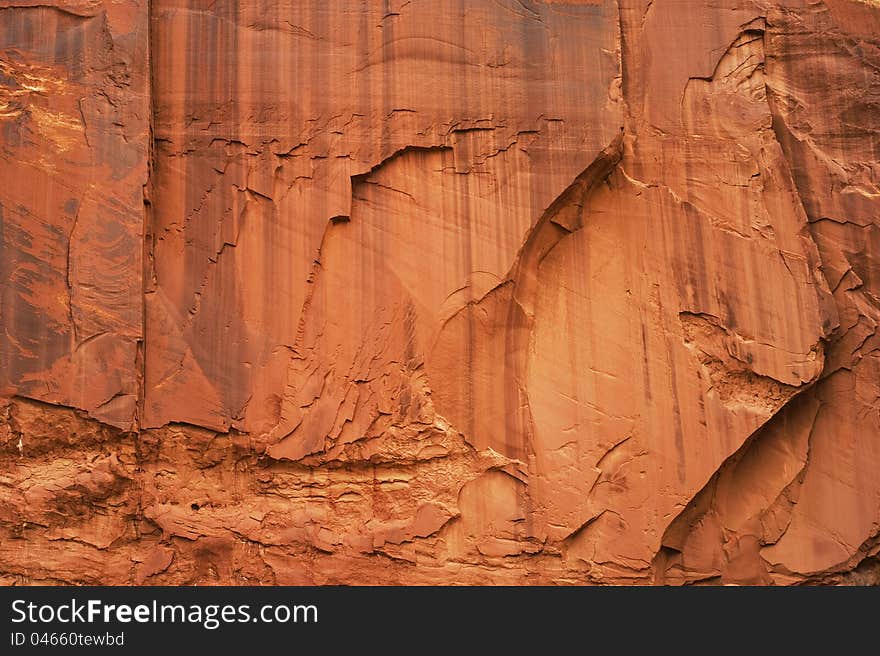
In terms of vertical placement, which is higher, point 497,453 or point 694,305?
point 694,305

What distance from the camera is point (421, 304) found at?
876 cm

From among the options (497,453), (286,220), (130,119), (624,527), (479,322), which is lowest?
(624,527)

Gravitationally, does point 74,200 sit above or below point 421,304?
above

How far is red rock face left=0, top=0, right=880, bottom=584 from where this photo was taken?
8.54 metres

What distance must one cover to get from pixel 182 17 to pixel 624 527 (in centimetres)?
607

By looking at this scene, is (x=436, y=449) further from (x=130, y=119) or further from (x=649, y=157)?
(x=130, y=119)

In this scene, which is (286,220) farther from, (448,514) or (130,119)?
(448,514)

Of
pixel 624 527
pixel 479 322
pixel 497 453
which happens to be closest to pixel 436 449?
pixel 497 453

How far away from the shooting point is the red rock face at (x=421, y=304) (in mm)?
8539

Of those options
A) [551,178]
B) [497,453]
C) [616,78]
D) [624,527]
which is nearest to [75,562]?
[497,453]

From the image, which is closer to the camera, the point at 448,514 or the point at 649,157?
the point at 448,514

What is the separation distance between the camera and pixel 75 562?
27.7 feet

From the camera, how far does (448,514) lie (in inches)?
337

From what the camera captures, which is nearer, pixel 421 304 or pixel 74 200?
pixel 74 200
